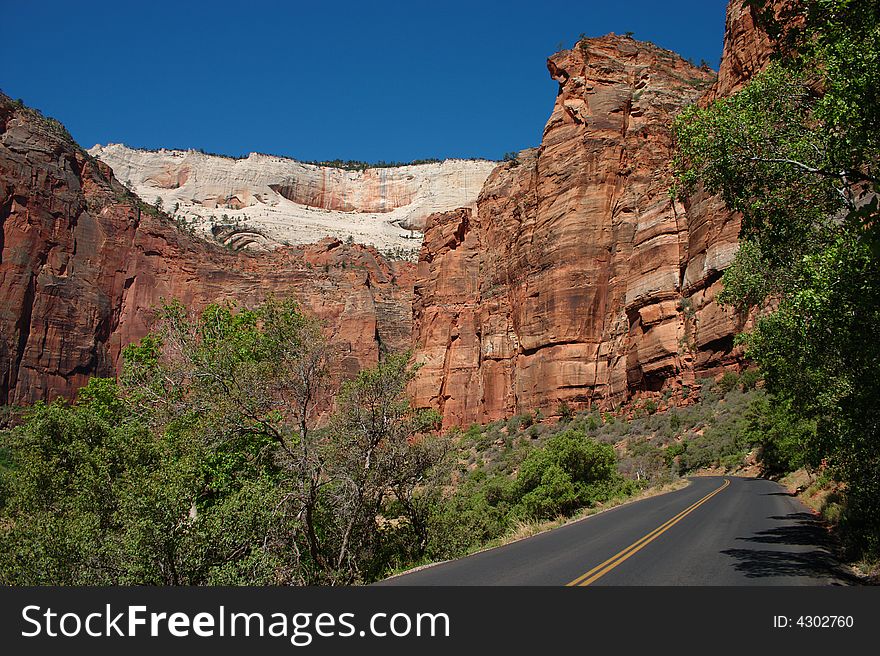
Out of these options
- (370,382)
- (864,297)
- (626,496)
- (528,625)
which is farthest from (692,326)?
(528,625)

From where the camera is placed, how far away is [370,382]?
627 inches

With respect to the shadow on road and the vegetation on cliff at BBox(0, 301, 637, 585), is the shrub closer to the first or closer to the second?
the shadow on road

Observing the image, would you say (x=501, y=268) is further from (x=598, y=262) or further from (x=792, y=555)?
(x=792, y=555)

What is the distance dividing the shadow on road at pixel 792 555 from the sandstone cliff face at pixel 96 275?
52716mm

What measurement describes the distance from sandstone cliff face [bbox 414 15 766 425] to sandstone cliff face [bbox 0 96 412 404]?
1669cm

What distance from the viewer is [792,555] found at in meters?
11.0

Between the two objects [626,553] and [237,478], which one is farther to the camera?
[237,478]

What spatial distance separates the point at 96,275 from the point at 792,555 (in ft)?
299

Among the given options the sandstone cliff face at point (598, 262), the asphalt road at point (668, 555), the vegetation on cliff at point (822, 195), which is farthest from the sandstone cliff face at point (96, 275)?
the vegetation on cliff at point (822, 195)

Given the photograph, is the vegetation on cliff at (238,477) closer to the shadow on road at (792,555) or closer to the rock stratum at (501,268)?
the shadow on road at (792,555)

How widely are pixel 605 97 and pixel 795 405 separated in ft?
167

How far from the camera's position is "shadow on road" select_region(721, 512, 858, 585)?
9328 mm

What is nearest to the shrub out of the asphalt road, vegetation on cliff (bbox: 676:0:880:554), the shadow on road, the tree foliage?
the asphalt road

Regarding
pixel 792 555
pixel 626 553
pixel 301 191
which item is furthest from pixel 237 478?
pixel 301 191
